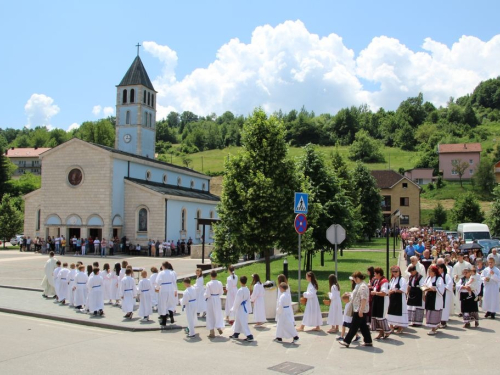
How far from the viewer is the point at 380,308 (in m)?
11.2

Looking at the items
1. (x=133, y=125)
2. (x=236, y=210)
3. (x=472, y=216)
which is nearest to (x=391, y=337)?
(x=236, y=210)

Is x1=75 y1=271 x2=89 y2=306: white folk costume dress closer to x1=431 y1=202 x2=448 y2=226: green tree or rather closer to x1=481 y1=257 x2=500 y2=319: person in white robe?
x1=481 y1=257 x2=500 y2=319: person in white robe

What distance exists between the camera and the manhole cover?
8.48 meters

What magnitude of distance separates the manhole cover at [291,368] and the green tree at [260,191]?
8712mm

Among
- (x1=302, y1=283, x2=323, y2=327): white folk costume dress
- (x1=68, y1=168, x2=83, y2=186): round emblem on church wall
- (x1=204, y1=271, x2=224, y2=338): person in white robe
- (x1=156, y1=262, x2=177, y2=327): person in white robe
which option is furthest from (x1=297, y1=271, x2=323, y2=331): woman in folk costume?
(x1=68, y1=168, x2=83, y2=186): round emblem on church wall

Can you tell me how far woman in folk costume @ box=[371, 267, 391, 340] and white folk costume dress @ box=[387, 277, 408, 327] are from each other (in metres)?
0.23

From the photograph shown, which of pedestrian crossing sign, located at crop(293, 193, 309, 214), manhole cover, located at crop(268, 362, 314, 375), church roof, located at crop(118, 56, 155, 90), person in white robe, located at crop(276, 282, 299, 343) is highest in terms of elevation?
church roof, located at crop(118, 56, 155, 90)

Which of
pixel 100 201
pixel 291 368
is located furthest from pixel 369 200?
pixel 291 368

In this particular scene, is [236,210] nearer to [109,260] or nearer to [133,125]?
[109,260]

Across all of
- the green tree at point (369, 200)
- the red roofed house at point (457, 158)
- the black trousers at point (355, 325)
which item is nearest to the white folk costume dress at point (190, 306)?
the black trousers at point (355, 325)

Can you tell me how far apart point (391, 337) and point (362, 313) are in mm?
1814

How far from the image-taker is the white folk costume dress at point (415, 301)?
39.9 ft

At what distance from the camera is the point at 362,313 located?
1009 cm

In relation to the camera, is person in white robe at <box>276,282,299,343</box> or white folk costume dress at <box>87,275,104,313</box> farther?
white folk costume dress at <box>87,275,104,313</box>
